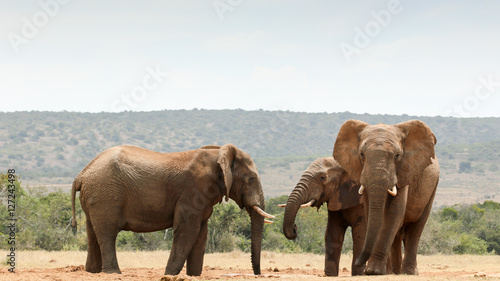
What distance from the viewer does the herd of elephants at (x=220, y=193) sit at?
41.0 feet

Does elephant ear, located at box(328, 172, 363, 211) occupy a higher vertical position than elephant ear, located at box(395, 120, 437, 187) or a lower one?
lower

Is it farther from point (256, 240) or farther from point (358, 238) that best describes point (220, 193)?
point (358, 238)

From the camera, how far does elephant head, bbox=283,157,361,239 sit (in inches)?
535

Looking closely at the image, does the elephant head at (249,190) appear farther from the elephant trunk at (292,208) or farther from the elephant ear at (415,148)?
the elephant ear at (415,148)

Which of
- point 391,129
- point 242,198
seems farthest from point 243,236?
point 391,129

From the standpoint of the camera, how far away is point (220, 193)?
44.4 ft

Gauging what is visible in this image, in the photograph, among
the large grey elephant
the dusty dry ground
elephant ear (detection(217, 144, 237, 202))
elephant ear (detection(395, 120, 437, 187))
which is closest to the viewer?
the large grey elephant

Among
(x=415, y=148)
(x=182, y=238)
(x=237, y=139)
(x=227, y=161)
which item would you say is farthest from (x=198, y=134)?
(x=415, y=148)

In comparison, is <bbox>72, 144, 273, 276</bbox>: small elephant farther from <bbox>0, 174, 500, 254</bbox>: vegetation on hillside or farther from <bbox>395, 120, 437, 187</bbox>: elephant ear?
<bbox>0, 174, 500, 254</bbox>: vegetation on hillside

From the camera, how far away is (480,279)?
1131cm

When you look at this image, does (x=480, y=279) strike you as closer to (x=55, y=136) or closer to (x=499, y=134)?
(x=55, y=136)

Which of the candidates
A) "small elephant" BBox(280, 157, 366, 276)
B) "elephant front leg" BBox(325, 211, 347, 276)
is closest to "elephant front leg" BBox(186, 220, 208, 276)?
"small elephant" BBox(280, 157, 366, 276)

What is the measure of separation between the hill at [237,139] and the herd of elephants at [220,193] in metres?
78.1

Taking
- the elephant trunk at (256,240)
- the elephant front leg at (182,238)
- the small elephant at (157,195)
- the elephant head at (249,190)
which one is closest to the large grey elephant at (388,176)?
the elephant head at (249,190)
